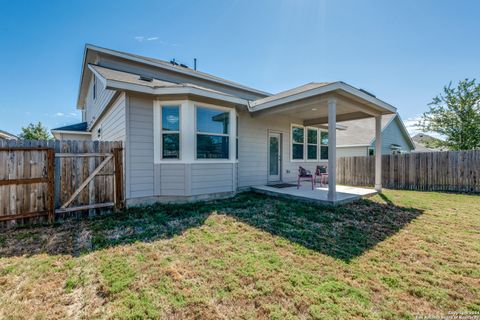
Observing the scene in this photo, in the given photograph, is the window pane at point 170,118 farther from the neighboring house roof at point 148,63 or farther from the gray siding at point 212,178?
the neighboring house roof at point 148,63

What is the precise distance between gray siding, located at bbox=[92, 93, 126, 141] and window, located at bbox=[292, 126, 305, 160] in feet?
23.1

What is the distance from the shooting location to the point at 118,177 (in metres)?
5.64

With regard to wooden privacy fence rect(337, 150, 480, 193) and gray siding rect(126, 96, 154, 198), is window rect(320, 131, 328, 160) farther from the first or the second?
gray siding rect(126, 96, 154, 198)

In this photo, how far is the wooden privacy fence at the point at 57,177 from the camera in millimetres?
4434

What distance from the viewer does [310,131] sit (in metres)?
10.8

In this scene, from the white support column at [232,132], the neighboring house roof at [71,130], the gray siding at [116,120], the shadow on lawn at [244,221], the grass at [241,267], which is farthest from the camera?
the neighboring house roof at [71,130]

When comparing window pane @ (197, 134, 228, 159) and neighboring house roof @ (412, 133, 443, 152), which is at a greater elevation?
neighboring house roof @ (412, 133, 443, 152)

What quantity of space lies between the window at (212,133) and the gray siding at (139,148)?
1.35 m

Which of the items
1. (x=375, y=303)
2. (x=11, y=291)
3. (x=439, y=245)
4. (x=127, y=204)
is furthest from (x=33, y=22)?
(x=439, y=245)

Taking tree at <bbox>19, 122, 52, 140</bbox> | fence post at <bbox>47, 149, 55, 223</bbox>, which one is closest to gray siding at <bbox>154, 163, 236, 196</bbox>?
fence post at <bbox>47, 149, 55, 223</bbox>

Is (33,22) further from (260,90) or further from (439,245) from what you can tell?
(439,245)

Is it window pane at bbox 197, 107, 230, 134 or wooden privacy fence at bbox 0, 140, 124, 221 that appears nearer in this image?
wooden privacy fence at bbox 0, 140, 124, 221

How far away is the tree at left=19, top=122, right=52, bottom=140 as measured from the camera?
2652cm

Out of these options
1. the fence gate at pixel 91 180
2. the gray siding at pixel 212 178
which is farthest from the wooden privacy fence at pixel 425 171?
the fence gate at pixel 91 180
